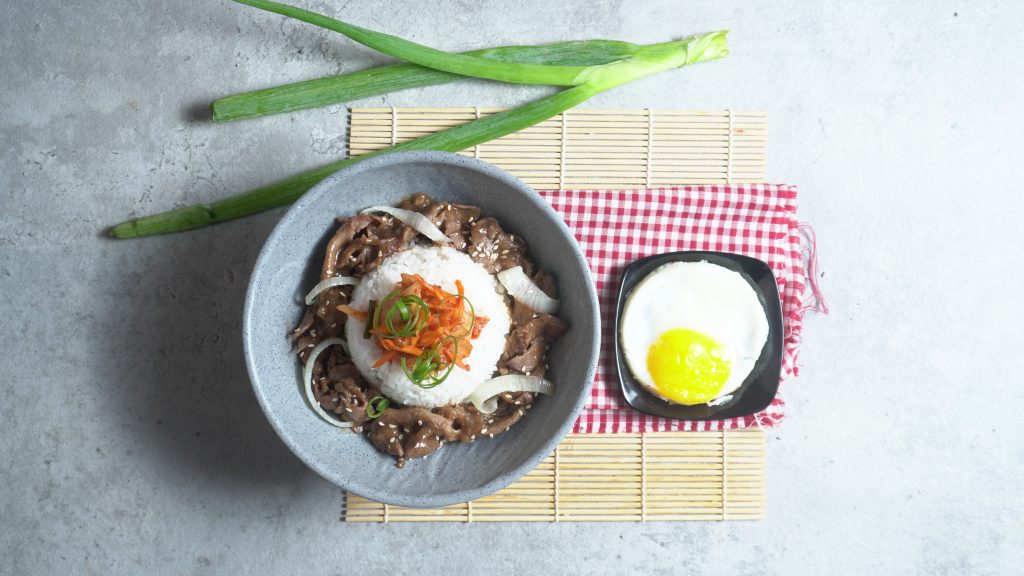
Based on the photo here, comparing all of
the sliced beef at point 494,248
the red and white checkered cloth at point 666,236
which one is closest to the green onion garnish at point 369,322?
the sliced beef at point 494,248

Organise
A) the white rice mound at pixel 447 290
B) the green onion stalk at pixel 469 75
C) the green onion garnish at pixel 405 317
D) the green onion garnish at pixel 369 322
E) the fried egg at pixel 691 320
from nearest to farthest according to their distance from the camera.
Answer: the green onion garnish at pixel 405 317
the green onion garnish at pixel 369 322
the white rice mound at pixel 447 290
the fried egg at pixel 691 320
the green onion stalk at pixel 469 75

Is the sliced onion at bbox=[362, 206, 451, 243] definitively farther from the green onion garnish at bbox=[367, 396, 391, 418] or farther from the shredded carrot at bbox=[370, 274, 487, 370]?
the green onion garnish at bbox=[367, 396, 391, 418]

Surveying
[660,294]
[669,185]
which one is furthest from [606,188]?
[660,294]

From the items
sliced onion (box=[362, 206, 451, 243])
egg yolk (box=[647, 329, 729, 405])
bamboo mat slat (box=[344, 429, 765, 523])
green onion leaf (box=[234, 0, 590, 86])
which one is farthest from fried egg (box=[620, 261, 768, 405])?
green onion leaf (box=[234, 0, 590, 86])

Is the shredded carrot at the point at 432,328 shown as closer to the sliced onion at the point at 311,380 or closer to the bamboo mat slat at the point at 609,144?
the sliced onion at the point at 311,380

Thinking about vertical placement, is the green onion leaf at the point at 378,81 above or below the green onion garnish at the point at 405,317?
above

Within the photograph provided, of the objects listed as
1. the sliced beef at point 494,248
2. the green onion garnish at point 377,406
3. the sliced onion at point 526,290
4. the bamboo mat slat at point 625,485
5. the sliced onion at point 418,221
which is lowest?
the bamboo mat slat at point 625,485
